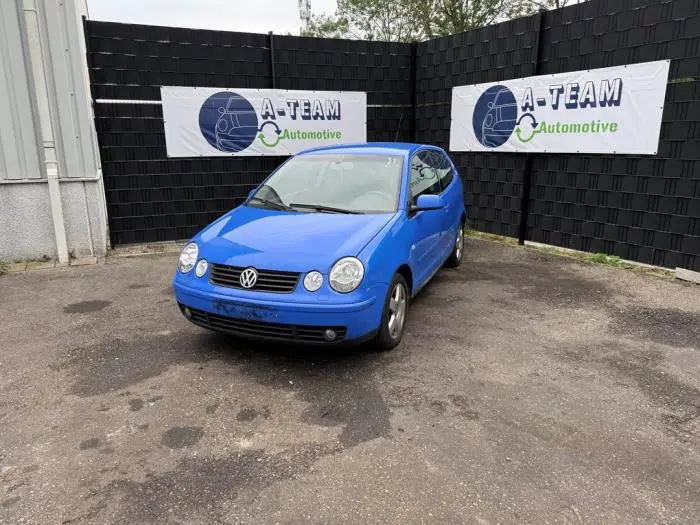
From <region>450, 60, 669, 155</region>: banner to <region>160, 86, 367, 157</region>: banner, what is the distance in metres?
1.94

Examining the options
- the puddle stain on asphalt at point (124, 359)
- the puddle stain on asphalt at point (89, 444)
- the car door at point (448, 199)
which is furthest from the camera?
the car door at point (448, 199)

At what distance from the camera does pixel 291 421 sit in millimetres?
3166

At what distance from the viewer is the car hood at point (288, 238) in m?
3.62

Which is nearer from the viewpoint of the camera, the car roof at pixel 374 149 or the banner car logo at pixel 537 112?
the car roof at pixel 374 149

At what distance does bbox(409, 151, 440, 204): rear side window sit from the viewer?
15.9 feet

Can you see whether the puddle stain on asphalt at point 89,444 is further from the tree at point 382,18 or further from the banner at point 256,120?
the tree at point 382,18

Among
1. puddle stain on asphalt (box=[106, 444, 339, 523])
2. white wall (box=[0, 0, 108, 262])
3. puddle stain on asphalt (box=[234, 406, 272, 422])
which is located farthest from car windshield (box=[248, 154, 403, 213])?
white wall (box=[0, 0, 108, 262])

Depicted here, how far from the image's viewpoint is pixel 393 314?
4094 mm

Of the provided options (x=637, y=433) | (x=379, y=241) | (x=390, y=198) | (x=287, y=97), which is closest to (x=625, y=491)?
(x=637, y=433)

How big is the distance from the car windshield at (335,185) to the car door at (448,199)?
Answer: 1031 millimetres

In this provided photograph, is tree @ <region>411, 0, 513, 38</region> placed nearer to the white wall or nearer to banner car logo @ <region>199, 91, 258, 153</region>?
banner car logo @ <region>199, 91, 258, 153</region>

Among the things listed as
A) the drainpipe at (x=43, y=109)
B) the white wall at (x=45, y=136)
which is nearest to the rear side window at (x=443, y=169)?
the white wall at (x=45, y=136)

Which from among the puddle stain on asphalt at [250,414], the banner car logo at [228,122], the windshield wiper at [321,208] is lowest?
the puddle stain on asphalt at [250,414]

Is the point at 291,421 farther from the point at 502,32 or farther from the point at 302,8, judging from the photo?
the point at 302,8
